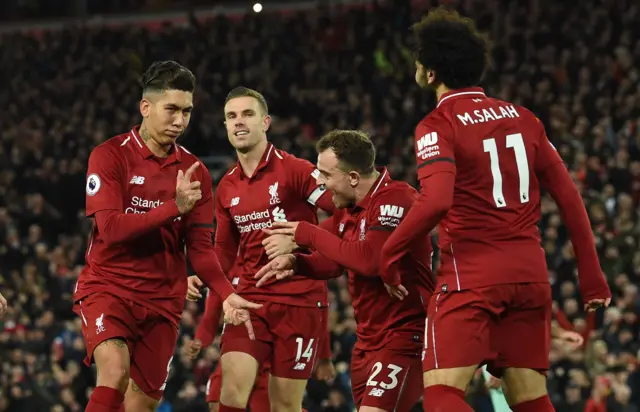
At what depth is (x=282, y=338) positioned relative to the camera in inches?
302

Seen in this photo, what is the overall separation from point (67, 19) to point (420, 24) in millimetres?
24523

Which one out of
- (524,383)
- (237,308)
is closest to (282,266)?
(237,308)

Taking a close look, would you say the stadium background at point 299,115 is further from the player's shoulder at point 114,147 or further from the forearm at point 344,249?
the player's shoulder at point 114,147

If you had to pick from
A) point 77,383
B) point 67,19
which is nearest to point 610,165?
point 77,383

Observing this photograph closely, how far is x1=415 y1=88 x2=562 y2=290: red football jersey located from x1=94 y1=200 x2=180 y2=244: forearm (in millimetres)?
1634

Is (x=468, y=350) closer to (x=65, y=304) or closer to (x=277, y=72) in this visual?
(x=65, y=304)

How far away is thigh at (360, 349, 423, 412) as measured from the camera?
247 inches

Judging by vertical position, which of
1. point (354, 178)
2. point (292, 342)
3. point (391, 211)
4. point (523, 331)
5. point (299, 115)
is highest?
point (299, 115)

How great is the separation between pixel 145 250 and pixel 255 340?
1.13m

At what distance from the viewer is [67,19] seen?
95.0 feet

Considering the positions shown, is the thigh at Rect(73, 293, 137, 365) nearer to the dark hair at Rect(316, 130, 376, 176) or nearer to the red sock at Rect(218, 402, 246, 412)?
the red sock at Rect(218, 402, 246, 412)

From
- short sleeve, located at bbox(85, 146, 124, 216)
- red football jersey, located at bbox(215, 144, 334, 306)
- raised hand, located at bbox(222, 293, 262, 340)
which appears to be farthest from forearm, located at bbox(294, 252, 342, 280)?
short sleeve, located at bbox(85, 146, 124, 216)

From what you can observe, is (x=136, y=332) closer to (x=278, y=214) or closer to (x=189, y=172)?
(x=189, y=172)

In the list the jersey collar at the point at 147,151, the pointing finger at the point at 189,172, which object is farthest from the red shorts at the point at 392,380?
the jersey collar at the point at 147,151
